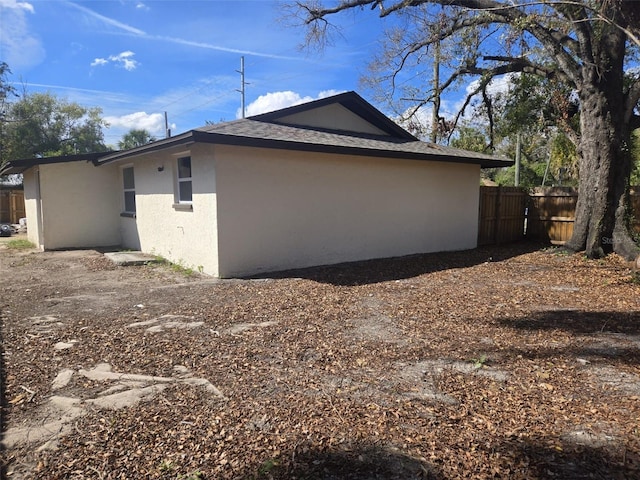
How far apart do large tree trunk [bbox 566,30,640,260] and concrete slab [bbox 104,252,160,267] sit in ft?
34.0

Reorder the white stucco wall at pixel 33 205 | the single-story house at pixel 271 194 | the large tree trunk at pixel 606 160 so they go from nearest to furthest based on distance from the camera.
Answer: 1. the single-story house at pixel 271 194
2. the large tree trunk at pixel 606 160
3. the white stucco wall at pixel 33 205

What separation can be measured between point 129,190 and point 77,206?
4.99 feet

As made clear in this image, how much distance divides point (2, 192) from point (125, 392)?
77.7 ft

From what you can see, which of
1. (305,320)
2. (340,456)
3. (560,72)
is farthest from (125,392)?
(560,72)

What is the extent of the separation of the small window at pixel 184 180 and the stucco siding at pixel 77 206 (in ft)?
15.9

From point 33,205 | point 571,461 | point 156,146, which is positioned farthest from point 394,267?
point 33,205

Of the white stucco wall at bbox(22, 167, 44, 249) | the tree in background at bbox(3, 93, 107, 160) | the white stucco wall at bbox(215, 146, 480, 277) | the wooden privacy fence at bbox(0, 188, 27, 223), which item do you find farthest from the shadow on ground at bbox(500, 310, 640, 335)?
the tree in background at bbox(3, 93, 107, 160)

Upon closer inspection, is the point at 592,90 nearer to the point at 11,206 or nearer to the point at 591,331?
the point at 591,331

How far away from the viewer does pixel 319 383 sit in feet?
11.8

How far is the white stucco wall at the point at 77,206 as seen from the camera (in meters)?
12.0

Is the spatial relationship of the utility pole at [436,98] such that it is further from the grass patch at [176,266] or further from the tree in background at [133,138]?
the tree in background at [133,138]

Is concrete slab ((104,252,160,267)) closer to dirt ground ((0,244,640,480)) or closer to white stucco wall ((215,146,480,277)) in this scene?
dirt ground ((0,244,640,480))

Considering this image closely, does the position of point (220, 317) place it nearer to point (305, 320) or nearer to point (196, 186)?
point (305, 320)

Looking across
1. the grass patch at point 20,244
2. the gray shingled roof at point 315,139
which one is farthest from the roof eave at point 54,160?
the grass patch at point 20,244
